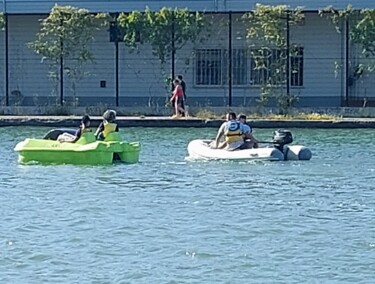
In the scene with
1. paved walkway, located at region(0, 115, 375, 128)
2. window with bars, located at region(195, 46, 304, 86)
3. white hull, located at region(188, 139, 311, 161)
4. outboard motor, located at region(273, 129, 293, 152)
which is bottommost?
white hull, located at region(188, 139, 311, 161)

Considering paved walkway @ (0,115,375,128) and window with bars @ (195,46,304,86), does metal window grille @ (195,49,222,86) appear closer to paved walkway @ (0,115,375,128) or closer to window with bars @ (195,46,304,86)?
window with bars @ (195,46,304,86)

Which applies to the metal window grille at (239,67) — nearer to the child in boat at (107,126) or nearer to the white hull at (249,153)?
the white hull at (249,153)

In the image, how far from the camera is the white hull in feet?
89.4

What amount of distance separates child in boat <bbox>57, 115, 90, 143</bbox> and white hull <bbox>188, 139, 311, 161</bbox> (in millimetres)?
2485

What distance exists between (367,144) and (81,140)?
8433 millimetres

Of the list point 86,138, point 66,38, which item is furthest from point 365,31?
point 86,138

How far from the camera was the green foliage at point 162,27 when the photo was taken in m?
42.3

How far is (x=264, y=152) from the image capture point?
2725cm

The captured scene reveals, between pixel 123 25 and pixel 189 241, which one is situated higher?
pixel 123 25

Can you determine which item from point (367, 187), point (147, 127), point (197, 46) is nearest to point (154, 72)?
point (197, 46)

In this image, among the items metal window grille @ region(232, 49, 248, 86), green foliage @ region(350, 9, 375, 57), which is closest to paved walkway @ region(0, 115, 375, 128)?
green foliage @ region(350, 9, 375, 57)

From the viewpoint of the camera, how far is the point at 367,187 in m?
23.0

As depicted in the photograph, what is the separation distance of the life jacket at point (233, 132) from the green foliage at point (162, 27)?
48.7ft

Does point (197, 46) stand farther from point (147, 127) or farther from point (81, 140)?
point (81, 140)
